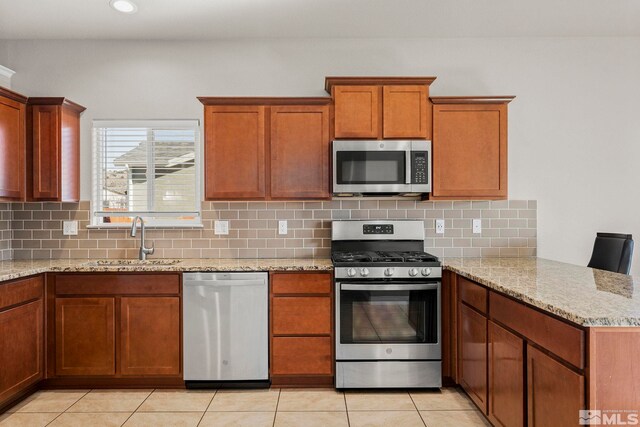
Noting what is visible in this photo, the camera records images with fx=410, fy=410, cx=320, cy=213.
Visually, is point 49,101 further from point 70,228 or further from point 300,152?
point 300,152

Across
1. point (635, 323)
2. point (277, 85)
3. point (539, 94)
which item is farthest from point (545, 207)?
point (277, 85)

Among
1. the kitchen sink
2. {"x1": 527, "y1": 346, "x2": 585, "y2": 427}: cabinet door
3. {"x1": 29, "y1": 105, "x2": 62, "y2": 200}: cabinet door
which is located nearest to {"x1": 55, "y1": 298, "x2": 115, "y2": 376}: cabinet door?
the kitchen sink

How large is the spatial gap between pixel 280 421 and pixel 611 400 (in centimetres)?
179

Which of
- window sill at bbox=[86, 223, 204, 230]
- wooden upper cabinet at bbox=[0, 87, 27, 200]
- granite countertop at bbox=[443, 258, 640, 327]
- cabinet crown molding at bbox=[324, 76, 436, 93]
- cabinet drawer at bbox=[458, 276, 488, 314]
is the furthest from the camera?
window sill at bbox=[86, 223, 204, 230]

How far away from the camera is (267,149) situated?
3.20 m

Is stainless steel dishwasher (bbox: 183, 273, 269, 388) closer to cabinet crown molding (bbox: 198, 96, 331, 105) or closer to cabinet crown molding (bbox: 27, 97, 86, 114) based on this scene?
cabinet crown molding (bbox: 198, 96, 331, 105)

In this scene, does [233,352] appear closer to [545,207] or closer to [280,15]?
[280,15]

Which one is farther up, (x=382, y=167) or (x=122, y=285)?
(x=382, y=167)

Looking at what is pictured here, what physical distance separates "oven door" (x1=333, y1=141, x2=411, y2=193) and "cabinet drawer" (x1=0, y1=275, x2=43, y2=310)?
221 centimetres

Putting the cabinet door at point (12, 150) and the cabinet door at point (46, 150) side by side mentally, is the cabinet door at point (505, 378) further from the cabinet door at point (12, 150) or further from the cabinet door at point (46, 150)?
the cabinet door at point (12, 150)

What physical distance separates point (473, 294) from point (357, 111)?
1561 mm

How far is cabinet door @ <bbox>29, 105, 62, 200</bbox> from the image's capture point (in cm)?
320

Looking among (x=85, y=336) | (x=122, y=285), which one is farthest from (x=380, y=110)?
(x=85, y=336)

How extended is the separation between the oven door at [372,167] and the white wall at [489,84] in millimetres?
769
